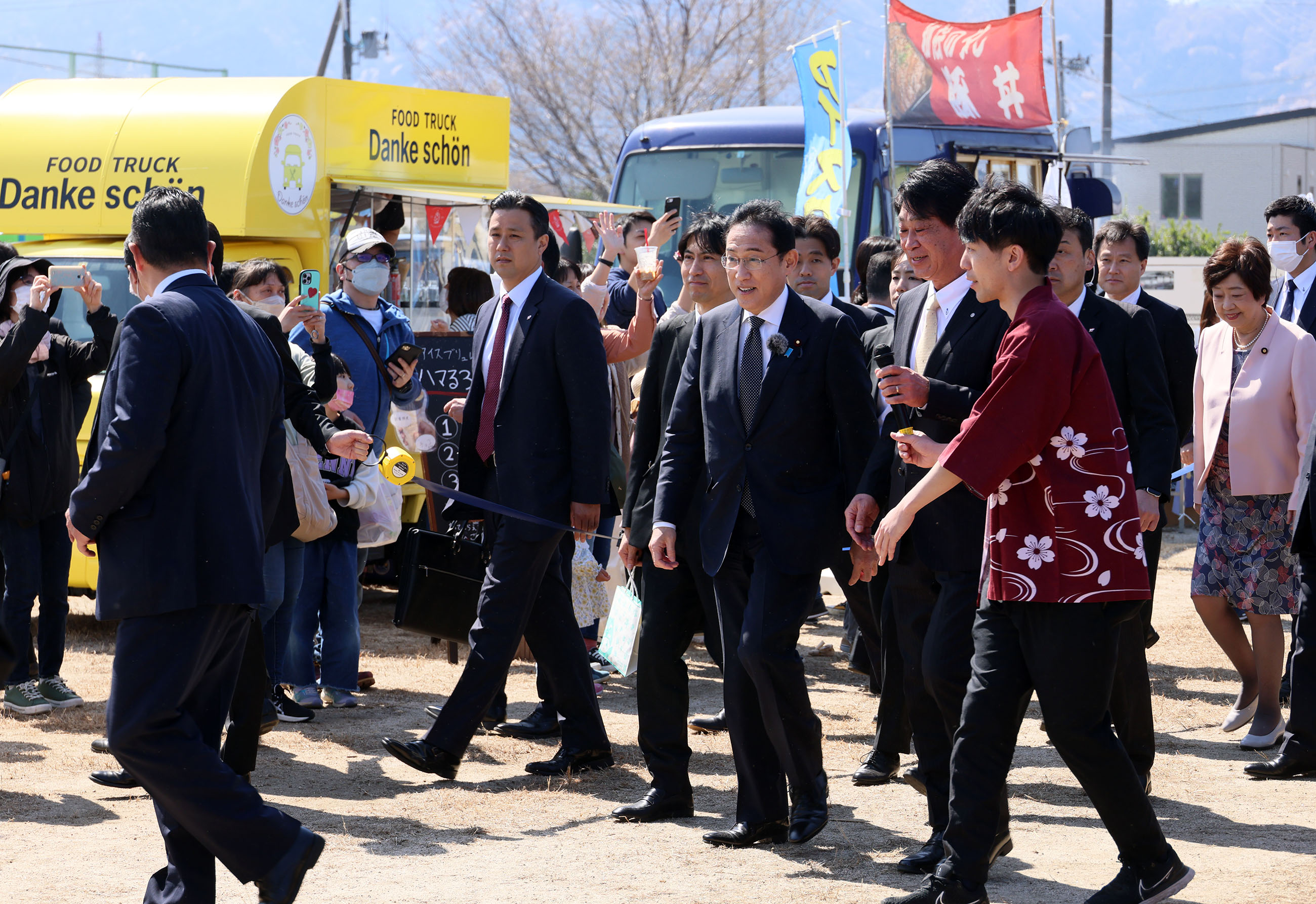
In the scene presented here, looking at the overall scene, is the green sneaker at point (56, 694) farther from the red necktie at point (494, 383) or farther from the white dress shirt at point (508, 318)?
the white dress shirt at point (508, 318)

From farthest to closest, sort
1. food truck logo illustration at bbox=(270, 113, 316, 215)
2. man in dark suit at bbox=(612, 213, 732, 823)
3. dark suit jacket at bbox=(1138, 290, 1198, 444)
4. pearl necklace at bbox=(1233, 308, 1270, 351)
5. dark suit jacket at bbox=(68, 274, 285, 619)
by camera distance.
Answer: food truck logo illustration at bbox=(270, 113, 316, 215) < pearl necklace at bbox=(1233, 308, 1270, 351) < dark suit jacket at bbox=(1138, 290, 1198, 444) < man in dark suit at bbox=(612, 213, 732, 823) < dark suit jacket at bbox=(68, 274, 285, 619)

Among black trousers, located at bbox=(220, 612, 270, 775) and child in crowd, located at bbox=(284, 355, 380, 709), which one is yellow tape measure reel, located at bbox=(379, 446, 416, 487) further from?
child in crowd, located at bbox=(284, 355, 380, 709)

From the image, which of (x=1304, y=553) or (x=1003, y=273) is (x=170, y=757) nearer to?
(x=1003, y=273)

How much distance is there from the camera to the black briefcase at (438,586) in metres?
6.44

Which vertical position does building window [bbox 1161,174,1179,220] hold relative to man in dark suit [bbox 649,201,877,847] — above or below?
above

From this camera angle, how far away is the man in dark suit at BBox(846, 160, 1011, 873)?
14.6ft

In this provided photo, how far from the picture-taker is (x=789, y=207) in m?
12.9

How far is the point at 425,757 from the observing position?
554 centimetres

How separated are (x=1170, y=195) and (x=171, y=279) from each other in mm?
50369

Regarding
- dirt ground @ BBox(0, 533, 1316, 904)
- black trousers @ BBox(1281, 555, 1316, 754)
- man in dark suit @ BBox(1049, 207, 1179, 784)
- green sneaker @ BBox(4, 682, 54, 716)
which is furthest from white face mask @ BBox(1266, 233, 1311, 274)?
green sneaker @ BBox(4, 682, 54, 716)

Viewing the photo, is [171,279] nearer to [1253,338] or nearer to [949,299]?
[949,299]

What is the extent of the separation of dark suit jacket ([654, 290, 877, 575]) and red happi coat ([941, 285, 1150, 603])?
0.84m

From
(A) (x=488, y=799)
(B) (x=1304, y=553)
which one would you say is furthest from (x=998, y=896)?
(B) (x=1304, y=553)

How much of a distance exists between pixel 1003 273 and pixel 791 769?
1.83m
